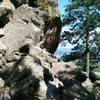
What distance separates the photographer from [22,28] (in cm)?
2405

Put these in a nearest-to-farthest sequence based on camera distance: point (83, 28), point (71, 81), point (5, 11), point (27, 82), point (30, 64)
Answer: point (27, 82) → point (30, 64) → point (71, 81) → point (5, 11) → point (83, 28)

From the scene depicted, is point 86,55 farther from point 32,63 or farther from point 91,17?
point 32,63

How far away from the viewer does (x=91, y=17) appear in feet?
127

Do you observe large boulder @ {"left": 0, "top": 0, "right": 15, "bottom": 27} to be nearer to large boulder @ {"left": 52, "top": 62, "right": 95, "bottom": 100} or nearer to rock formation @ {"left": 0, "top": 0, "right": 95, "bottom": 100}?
rock formation @ {"left": 0, "top": 0, "right": 95, "bottom": 100}

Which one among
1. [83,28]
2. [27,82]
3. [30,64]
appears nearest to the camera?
[27,82]

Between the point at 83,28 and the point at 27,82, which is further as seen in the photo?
the point at 83,28

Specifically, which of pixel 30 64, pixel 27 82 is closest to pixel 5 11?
Result: pixel 30 64

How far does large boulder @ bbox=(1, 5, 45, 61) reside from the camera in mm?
22703

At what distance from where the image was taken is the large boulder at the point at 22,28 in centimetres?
2270

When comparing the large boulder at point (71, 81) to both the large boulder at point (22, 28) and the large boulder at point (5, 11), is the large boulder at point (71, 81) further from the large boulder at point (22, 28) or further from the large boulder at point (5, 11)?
the large boulder at point (5, 11)

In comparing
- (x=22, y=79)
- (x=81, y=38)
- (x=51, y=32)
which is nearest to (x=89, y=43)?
(x=81, y=38)

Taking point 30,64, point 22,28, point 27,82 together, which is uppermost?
point 22,28

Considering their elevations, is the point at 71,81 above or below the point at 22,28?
below

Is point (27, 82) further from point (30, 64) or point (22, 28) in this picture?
point (22, 28)
